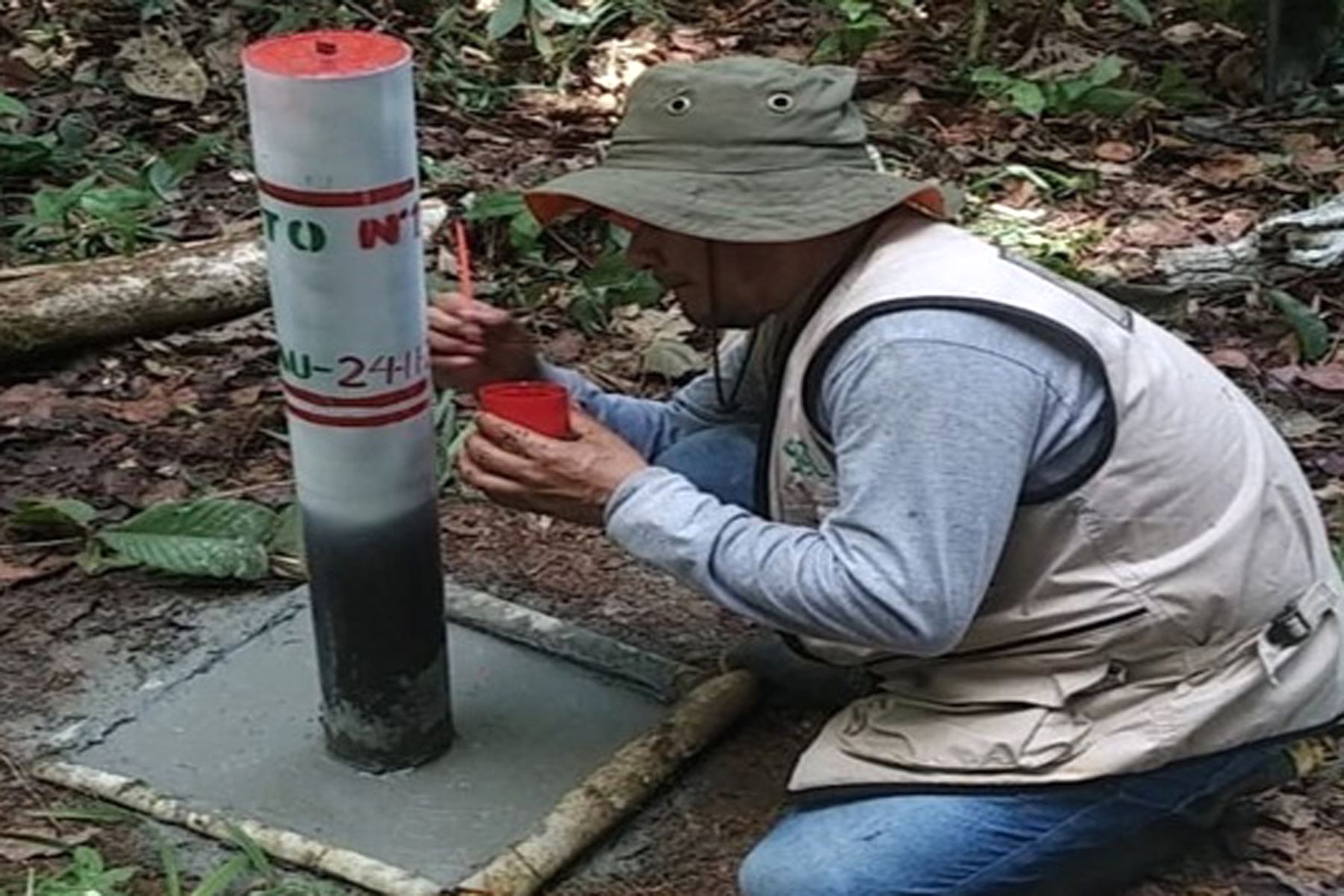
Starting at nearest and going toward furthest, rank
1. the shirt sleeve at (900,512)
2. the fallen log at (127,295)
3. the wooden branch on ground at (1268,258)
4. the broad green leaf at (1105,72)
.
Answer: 1. the shirt sleeve at (900,512)
2. the fallen log at (127,295)
3. the wooden branch on ground at (1268,258)
4. the broad green leaf at (1105,72)

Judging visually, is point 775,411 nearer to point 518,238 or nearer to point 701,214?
point 701,214

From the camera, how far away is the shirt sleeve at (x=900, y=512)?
226cm

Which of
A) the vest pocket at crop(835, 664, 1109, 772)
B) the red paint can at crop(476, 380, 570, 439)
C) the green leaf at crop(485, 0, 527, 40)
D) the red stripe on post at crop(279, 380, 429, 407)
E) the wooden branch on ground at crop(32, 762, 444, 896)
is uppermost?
the red paint can at crop(476, 380, 570, 439)

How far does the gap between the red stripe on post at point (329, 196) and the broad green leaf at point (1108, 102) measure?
334 centimetres

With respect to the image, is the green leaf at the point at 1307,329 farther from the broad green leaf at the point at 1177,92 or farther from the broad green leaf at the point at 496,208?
the broad green leaf at the point at 496,208

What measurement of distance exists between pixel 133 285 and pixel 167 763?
61.2 inches

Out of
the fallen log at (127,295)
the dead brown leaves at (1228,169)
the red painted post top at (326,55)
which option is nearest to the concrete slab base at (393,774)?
the red painted post top at (326,55)

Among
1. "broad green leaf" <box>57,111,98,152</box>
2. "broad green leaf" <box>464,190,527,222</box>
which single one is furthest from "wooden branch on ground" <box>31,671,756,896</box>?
"broad green leaf" <box>57,111,98,152</box>

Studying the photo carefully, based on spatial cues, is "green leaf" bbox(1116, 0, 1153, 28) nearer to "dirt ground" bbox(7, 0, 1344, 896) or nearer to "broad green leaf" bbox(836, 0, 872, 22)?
"dirt ground" bbox(7, 0, 1344, 896)

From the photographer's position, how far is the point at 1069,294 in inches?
95.9

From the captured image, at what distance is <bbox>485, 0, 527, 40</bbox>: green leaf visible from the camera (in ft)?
19.0

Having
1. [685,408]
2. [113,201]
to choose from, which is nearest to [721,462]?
[685,408]

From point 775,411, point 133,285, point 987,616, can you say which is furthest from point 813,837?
point 133,285

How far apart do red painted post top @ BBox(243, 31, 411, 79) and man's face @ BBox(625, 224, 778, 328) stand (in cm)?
35
